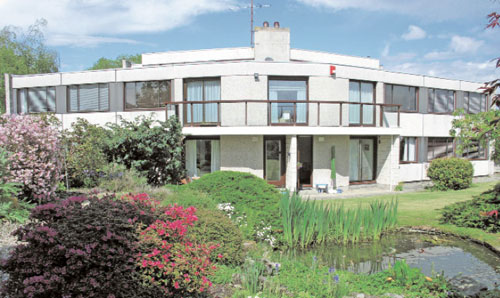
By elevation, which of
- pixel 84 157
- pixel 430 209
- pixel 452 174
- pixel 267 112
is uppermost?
pixel 267 112

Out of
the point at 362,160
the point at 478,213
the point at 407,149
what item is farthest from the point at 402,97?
the point at 478,213

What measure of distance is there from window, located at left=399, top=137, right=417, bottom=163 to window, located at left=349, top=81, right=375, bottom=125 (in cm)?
365

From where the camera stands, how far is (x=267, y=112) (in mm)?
17969

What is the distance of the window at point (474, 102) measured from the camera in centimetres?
2495

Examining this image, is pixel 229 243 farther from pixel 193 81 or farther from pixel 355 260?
pixel 193 81

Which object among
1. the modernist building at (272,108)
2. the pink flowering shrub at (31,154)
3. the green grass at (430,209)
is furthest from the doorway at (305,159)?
the pink flowering shrub at (31,154)

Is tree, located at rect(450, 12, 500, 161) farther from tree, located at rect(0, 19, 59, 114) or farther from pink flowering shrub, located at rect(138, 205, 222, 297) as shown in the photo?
tree, located at rect(0, 19, 59, 114)

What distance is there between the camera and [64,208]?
4.60m

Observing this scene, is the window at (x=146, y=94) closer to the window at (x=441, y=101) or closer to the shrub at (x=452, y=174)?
the shrub at (x=452, y=174)

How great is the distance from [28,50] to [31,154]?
49375mm

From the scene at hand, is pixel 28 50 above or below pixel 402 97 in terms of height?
above

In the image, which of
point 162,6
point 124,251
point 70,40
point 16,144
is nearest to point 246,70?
point 162,6

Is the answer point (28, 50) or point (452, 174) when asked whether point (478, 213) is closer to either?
point (452, 174)

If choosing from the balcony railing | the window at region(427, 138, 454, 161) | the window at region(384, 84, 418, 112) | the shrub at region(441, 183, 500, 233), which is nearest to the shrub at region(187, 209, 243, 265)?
the shrub at region(441, 183, 500, 233)
